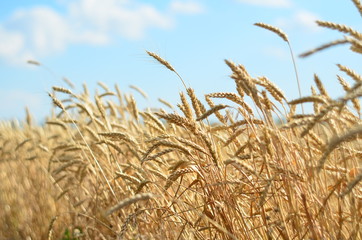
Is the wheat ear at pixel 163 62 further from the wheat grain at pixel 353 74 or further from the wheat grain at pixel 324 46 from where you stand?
the wheat grain at pixel 324 46

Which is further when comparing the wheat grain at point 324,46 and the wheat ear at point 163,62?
the wheat ear at point 163,62

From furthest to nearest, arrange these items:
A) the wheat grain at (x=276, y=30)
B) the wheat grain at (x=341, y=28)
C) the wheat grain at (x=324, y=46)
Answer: the wheat grain at (x=276, y=30) → the wheat grain at (x=341, y=28) → the wheat grain at (x=324, y=46)

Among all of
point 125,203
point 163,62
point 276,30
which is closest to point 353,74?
point 276,30

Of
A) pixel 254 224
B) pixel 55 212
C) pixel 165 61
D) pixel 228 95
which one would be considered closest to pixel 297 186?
pixel 254 224

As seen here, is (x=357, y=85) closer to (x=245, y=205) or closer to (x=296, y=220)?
(x=296, y=220)

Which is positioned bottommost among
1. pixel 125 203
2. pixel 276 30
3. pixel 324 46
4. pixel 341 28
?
pixel 125 203

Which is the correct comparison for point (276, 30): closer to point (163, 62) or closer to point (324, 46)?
point (163, 62)

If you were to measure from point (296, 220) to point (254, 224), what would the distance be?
40cm

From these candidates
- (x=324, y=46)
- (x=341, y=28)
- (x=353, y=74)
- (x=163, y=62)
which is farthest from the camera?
(x=163, y=62)

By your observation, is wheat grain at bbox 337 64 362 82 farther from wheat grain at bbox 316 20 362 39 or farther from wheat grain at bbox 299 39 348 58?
wheat grain at bbox 299 39 348 58

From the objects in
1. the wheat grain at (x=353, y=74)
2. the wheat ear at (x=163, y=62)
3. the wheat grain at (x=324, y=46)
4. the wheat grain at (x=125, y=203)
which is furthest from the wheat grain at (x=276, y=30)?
the wheat grain at (x=125, y=203)

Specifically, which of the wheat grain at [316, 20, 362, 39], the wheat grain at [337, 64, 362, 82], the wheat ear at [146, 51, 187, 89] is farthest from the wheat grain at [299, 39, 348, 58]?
the wheat ear at [146, 51, 187, 89]

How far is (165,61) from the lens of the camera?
281cm

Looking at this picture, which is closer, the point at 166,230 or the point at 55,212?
the point at 166,230
